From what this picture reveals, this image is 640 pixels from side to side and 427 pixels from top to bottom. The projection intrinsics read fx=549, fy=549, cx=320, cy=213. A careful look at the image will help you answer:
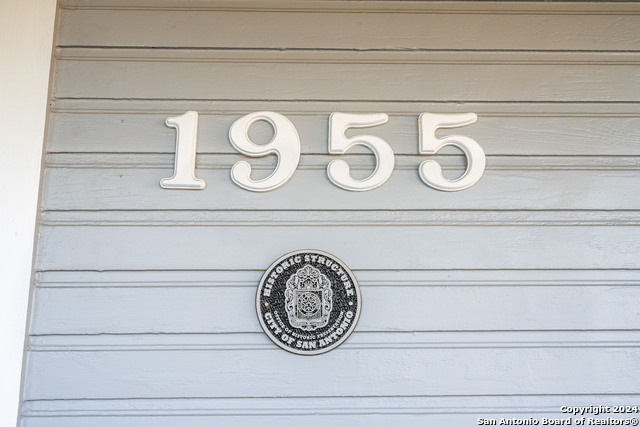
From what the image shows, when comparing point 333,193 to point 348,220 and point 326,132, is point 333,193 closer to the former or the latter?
point 348,220

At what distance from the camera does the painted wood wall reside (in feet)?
5.42

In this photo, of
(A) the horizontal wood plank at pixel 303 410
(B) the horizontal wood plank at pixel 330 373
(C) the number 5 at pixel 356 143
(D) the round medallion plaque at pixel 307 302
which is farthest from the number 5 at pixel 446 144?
(A) the horizontal wood plank at pixel 303 410

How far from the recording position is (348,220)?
1.75 meters

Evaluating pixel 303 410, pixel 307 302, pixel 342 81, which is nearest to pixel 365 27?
pixel 342 81

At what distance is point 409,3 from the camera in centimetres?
192

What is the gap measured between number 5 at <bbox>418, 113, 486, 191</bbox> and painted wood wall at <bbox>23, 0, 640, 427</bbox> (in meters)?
0.03

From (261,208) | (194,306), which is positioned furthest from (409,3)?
(194,306)

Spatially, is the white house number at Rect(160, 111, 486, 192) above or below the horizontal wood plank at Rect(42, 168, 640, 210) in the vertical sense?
above

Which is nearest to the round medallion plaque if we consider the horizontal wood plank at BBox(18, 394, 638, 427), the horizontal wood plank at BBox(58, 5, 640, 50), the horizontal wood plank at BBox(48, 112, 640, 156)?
the horizontal wood plank at BBox(18, 394, 638, 427)

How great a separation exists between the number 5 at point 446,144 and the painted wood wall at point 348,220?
0.10ft

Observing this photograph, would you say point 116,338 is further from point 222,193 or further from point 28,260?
point 222,193

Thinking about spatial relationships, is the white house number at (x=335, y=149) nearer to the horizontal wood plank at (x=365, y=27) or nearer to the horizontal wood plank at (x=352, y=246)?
the horizontal wood plank at (x=352, y=246)

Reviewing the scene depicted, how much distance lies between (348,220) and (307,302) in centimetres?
29

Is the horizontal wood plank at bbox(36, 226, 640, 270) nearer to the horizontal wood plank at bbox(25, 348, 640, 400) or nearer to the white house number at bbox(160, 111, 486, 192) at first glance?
the white house number at bbox(160, 111, 486, 192)
